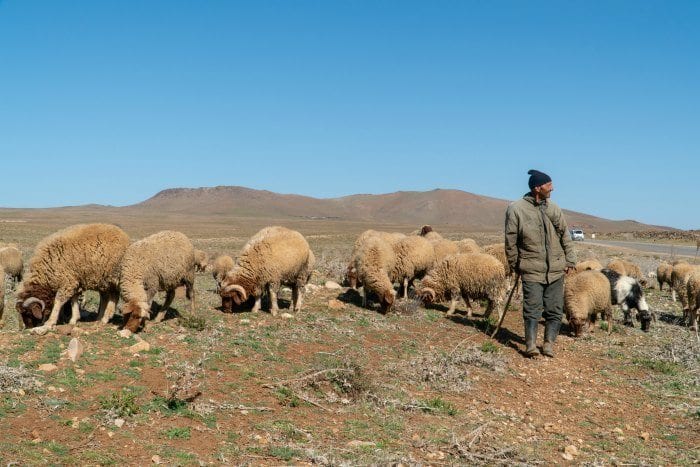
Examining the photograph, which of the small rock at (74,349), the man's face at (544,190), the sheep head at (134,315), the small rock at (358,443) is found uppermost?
the man's face at (544,190)

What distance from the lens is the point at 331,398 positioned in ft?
24.7

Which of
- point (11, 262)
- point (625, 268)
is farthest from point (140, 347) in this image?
point (625, 268)

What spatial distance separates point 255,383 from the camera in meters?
7.75

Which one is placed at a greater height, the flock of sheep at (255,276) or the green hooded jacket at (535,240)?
the green hooded jacket at (535,240)

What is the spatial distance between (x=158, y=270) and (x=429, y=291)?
6683mm

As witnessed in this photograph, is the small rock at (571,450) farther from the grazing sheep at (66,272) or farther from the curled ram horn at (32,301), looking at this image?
the curled ram horn at (32,301)

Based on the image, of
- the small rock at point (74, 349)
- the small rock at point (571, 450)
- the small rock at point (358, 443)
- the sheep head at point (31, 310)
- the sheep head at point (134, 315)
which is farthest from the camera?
the sheep head at point (31, 310)

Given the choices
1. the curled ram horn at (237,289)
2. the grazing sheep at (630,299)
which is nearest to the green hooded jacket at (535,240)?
the grazing sheep at (630,299)

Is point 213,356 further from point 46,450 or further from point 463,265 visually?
point 463,265

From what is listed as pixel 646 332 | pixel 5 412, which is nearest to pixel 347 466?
pixel 5 412

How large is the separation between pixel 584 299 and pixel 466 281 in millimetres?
2733

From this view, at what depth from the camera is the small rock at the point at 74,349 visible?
777cm

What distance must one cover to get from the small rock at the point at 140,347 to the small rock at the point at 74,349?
0.70 metres

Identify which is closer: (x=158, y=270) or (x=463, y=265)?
(x=158, y=270)
